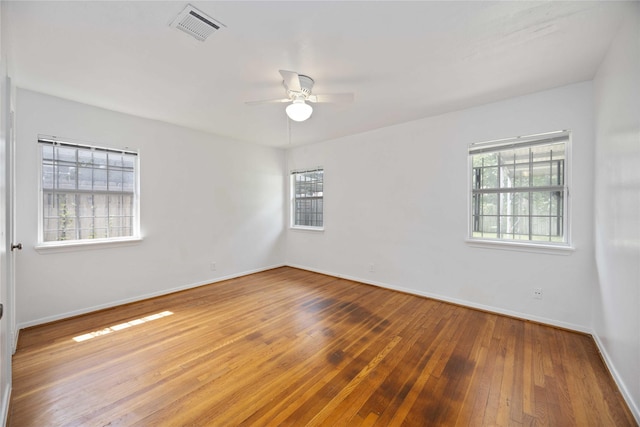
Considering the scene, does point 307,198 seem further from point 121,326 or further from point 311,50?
point 121,326

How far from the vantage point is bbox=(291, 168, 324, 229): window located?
5.18 m

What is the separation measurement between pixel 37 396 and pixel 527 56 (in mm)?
4601

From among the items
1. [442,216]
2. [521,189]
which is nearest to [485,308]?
[442,216]

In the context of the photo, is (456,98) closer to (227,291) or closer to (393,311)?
(393,311)

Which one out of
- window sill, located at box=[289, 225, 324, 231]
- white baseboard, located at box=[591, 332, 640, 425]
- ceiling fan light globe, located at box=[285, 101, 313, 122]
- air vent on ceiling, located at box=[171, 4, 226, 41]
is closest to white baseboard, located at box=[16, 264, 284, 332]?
window sill, located at box=[289, 225, 324, 231]

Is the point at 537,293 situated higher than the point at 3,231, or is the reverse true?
the point at 3,231

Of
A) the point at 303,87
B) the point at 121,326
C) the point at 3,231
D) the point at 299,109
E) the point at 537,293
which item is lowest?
the point at 121,326

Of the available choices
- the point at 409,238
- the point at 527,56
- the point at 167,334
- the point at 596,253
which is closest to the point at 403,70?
the point at 527,56

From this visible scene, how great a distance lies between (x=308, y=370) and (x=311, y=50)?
260cm

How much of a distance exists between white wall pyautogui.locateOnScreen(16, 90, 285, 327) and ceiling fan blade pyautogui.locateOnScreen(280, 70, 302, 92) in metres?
2.59

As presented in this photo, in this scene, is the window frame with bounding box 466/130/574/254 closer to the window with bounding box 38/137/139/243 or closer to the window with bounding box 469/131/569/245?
the window with bounding box 469/131/569/245

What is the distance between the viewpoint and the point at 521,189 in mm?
2998

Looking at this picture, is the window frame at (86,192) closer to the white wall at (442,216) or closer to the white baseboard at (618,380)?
the white wall at (442,216)

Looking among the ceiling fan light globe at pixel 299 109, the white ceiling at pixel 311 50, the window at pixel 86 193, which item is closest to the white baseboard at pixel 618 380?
the white ceiling at pixel 311 50
